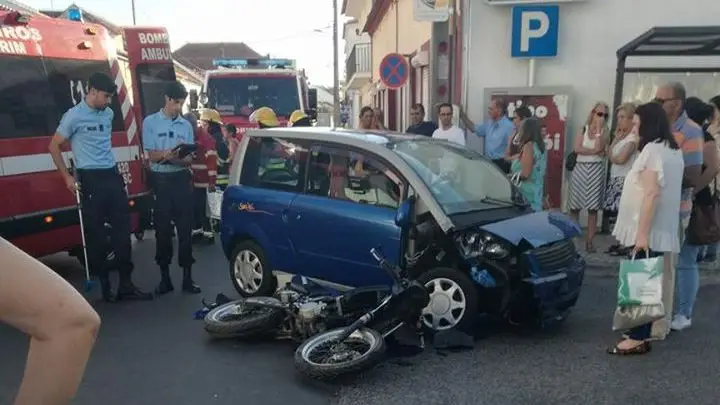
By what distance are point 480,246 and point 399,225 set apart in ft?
2.15

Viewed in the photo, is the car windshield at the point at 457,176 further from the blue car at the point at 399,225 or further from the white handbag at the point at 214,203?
the white handbag at the point at 214,203

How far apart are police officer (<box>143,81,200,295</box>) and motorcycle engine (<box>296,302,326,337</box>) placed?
215 centimetres

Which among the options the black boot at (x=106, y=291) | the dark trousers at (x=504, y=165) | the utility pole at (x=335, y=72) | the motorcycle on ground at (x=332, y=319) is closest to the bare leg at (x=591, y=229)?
the dark trousers at (x=504, y=165)

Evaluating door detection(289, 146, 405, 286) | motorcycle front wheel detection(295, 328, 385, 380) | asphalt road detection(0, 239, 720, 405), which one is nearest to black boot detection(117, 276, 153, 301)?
asphalt road detection(0, 239, 720, 405)

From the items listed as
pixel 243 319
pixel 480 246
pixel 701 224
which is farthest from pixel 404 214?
pixel 701 224

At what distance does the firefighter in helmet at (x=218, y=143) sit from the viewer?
385 inches

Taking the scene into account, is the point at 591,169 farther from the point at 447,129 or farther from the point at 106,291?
the point at 106,291

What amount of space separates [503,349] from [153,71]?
8.33 m

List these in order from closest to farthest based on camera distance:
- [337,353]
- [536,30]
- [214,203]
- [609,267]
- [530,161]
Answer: [337,353], [530,161], [609,267], [214,203], [536,30]

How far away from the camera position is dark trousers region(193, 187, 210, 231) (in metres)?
9.18

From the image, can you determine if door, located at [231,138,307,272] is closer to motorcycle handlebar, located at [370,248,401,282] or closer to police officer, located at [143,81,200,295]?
police officer, located at [143,81,200,295]

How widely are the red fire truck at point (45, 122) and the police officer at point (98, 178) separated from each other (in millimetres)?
554

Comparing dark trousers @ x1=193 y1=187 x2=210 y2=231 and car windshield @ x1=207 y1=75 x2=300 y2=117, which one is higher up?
car windshield @ x1=207 y1=75 x2=300 y2=117

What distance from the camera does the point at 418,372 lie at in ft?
14.8
